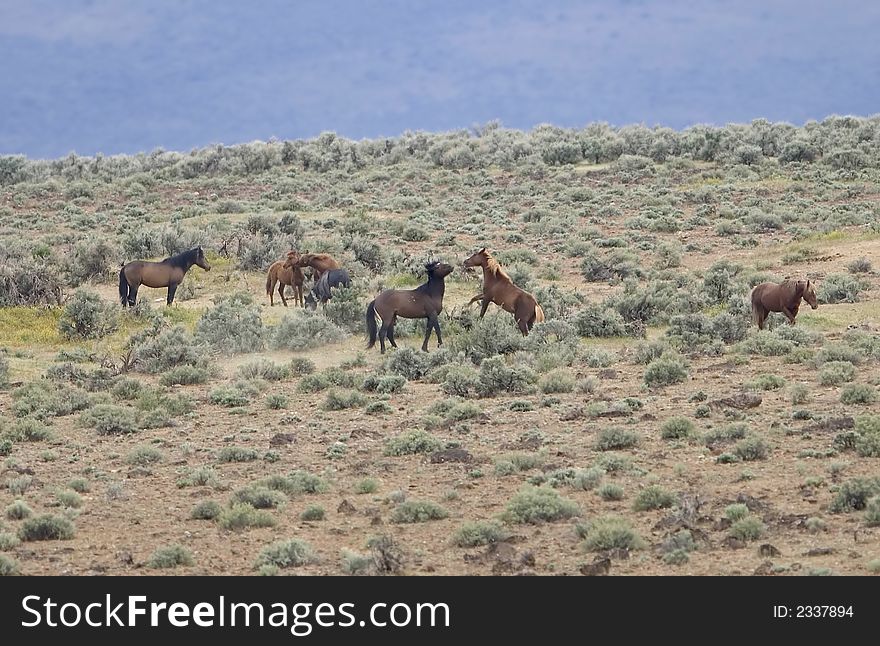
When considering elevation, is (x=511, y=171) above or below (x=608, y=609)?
above

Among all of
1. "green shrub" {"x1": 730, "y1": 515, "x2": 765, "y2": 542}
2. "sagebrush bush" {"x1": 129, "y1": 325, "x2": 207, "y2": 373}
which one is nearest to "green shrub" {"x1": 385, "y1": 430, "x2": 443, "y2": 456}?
"green shrub" {"x1": 730, "y1": 515, "x2": 765, "y2": 542}

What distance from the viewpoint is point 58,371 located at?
1995 cm

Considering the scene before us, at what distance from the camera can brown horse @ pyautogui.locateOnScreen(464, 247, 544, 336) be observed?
822 inches

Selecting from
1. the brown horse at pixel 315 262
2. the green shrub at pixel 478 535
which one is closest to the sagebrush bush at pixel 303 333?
the brown horse at pixel 315 262

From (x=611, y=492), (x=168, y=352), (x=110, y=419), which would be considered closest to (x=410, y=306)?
(x=168, y=352)

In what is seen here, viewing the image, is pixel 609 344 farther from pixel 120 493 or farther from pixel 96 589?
pixel 96 589

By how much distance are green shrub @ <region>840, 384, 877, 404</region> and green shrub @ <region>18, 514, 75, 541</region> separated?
879 centimetres

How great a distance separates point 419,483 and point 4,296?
16712 millimetres

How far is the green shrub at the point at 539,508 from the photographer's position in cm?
1109

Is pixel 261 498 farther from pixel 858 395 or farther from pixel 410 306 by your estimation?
pixel 410 306

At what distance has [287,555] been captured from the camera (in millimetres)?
10125

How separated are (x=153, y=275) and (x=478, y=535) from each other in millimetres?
17027

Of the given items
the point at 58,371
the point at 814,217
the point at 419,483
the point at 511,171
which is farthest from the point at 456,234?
the point at 419,483

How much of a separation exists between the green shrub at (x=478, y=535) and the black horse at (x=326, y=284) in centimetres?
1388
